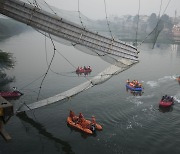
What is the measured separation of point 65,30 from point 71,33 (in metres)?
0.58

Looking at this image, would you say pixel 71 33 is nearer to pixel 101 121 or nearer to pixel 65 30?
pixel 65 30

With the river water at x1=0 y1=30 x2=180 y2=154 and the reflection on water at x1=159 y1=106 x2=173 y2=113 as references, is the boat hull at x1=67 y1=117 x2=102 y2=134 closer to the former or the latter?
the river water at x1=0 y1=30 x2=180 y2=154

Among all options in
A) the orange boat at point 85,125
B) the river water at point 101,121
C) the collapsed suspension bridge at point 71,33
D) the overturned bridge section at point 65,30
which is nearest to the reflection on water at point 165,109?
the river water at point 101,121

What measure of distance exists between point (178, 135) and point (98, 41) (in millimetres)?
17209

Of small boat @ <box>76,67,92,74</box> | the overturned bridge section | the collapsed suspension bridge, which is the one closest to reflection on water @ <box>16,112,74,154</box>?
the collapsed suspension bridge

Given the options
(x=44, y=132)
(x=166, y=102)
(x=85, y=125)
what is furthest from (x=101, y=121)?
(x=166, y=102)

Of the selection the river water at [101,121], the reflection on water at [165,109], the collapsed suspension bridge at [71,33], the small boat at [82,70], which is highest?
the collapsed suspension bridge at [71,33]

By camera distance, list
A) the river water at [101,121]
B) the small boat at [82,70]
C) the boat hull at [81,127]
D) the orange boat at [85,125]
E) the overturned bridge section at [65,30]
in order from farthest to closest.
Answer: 1. the small boat at [82,70]
2. the orange boat at [85,125]
3. the boat hull at [81,127]
4. the river water at [101,121]
5. the overturned bridge section at [65,30]

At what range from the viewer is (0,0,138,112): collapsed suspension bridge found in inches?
703

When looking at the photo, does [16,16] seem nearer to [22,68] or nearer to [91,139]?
[91,139]

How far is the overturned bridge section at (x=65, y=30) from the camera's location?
58.4ft

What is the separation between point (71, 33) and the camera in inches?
776

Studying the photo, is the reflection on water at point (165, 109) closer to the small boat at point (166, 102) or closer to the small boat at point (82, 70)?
the small boat at point (166, 102)

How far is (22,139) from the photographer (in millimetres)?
27234
